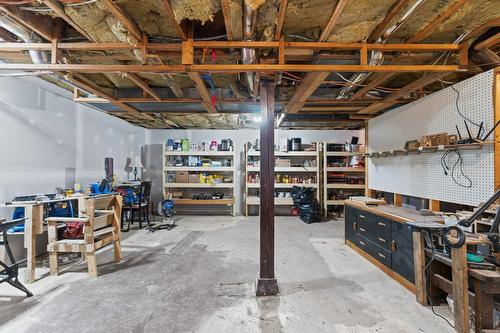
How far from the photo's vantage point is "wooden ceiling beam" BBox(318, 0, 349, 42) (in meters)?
1.61

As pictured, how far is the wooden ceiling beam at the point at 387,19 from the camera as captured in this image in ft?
5.46

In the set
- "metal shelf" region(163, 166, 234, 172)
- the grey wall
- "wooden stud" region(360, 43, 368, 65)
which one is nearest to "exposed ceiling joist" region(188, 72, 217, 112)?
"wooden stud" region(360, 43, 368, 65)

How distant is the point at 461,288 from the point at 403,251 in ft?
2.41

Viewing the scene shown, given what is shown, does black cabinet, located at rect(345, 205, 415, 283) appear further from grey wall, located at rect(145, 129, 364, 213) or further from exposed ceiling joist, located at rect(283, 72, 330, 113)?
grey wall, located at rect(145, 129, 364, 213)

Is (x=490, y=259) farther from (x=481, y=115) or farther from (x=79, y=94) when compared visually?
(x=79, y=94)

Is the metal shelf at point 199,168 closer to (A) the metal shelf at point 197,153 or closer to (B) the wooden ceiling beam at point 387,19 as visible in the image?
(A) the metal shelf at point 197,153

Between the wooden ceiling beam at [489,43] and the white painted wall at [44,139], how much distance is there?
581 cm

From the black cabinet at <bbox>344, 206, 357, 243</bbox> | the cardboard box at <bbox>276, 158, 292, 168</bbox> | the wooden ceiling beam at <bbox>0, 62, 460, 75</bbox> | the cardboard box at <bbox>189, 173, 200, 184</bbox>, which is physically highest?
the wooden ceiling beam at <bbox>0, 62, 460, 75</bbox>

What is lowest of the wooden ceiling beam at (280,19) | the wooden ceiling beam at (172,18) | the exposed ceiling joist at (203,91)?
the exposed ceiling joist at (203,91)

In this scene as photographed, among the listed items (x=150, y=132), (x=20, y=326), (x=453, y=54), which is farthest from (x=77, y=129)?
(x=453, y=54)

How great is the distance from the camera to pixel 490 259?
1709 mm

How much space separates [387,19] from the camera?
1851 millimetres

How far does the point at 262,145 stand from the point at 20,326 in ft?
8.62

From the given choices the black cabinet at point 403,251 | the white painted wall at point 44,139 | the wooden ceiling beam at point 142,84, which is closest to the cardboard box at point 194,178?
the white painted wall at point 44,139
